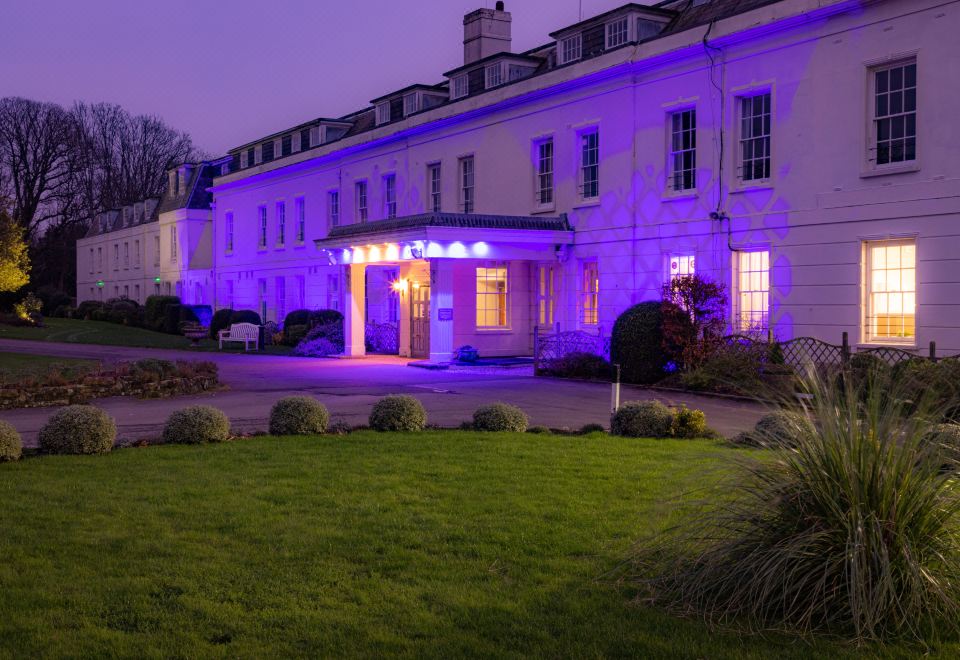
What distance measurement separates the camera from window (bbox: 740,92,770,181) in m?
20.5

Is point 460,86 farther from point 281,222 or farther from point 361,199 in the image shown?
point 281,222

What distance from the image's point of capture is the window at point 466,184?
30156mm

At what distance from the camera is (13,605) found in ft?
19.3

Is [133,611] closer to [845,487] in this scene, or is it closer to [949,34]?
[845,487]

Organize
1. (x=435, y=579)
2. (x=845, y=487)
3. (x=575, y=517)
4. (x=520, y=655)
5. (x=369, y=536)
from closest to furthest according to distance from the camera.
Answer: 1. (x=520, y=655)
2. (x=845, y=487)
3. (x=435, y=579)
4. (x=369, y=536)
5. (x=575, y=517)

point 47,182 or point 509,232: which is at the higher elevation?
point 47,182

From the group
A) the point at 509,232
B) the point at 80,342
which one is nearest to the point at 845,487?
the point at 509,232

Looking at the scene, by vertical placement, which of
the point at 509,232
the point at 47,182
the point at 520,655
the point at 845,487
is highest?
the point at 47,182

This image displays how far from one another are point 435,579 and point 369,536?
1.17m

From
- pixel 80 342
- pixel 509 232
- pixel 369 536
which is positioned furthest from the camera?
pixel 80 342

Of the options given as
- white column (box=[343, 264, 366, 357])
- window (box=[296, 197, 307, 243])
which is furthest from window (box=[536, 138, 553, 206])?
window (box=[296, 197, 307, 243])

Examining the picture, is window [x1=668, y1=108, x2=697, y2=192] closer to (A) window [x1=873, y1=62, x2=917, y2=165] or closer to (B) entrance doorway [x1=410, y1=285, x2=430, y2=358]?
(A) window [x1=873, y1=62, x2=917, y2=165]

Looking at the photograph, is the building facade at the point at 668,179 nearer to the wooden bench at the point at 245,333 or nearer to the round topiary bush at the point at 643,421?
the wooden bench at the point at 245,333

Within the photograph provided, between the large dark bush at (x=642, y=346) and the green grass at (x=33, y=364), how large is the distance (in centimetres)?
1097
